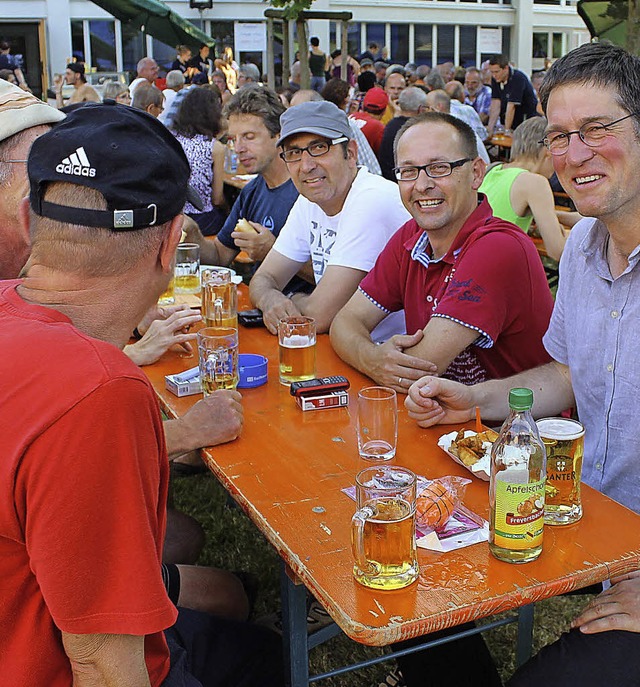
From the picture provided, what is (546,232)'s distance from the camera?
201 inches

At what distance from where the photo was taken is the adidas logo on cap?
129cm

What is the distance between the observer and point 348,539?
1546mm

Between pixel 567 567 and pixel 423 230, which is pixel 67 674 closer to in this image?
pixel 567 567

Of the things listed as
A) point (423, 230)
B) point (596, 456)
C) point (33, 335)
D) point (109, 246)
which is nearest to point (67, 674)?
point (33, 335)

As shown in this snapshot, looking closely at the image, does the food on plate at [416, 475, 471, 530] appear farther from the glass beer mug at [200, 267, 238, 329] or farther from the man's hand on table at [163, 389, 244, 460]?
the glass beer mug at [200, 267, 238, 329]

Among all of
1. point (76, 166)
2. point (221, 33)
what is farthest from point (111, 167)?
point (221, 33)

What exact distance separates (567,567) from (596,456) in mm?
686

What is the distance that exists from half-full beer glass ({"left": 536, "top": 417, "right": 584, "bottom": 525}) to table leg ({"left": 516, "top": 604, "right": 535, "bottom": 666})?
777 mm

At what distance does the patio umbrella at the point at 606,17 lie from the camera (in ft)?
28.0

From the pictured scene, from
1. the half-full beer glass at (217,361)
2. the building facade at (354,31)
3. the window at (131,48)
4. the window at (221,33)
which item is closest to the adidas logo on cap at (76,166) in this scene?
the half-full beer glass at (217,361)

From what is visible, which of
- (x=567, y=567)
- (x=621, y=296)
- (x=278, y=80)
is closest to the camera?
(x=567, y=567)

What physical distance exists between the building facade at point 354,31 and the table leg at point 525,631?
20502 mm

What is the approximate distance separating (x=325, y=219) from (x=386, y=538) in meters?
2.38

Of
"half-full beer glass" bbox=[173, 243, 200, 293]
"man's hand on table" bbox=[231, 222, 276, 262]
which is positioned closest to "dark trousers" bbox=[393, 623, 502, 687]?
"half-full beer glass" bbox=[173, 243, 200, 293]
